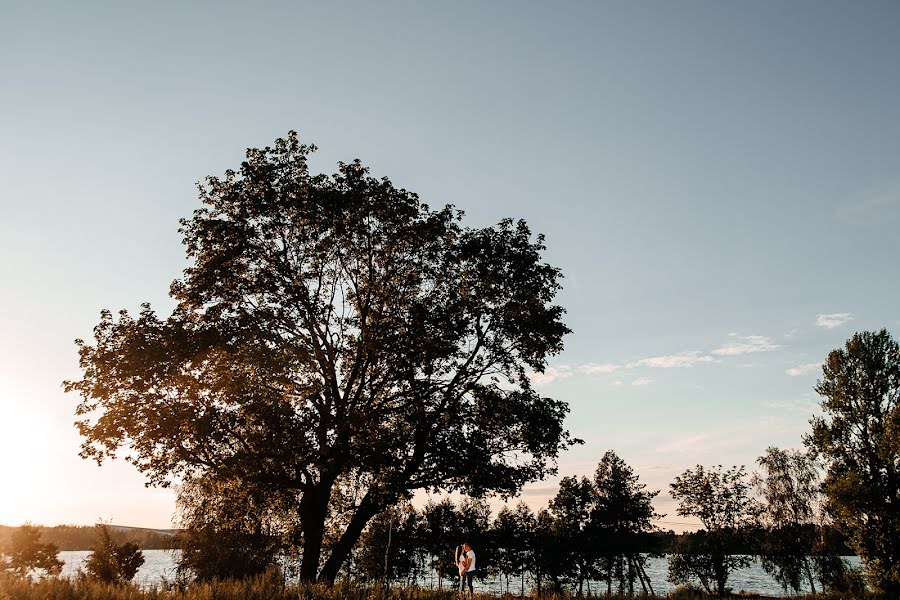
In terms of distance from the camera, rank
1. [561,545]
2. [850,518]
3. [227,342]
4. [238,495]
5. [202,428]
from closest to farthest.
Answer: [202,428]
[227,342]
[238,495]
[850,518]
[561,545]

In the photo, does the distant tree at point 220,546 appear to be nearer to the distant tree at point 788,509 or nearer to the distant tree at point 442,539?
the distant tree at point 442,539

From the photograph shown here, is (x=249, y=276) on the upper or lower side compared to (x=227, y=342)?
upper

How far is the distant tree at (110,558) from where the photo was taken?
39.0 meters

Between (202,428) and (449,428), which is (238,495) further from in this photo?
(449,428)

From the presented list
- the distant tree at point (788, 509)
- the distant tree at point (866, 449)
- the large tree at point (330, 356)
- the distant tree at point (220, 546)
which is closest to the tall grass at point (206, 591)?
the large tree at point (330, 356)

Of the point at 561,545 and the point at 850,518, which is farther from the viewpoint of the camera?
the point at 561,545

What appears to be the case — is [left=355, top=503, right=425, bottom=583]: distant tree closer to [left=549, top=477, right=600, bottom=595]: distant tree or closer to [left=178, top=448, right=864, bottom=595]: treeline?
[left=178, top=448, right=864, bottom=595]: treeline

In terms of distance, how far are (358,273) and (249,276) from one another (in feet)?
15.9

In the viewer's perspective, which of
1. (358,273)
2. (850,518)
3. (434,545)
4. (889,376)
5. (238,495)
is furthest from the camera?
(434,545)

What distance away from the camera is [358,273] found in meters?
25.8

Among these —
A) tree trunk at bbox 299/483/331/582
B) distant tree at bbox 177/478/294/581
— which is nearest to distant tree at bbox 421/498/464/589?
distant tree at bbox 177/478/294/581

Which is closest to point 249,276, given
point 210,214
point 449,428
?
point 210,214

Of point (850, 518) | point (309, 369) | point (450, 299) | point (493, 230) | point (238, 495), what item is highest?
point (493, 230)

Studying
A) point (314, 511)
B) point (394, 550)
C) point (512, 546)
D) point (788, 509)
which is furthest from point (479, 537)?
point (314, 511)
